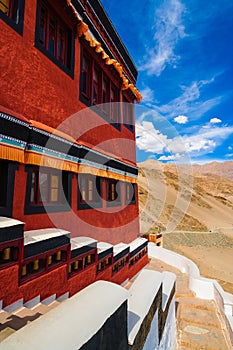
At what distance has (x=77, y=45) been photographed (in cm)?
626

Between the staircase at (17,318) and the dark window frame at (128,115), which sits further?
the dark window frame at (128,115)

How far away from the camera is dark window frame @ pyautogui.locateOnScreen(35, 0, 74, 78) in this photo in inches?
194

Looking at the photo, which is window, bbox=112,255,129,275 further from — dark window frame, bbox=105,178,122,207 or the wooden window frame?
dark window frame, bbox=105,178,122,207

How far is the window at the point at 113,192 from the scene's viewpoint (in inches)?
319

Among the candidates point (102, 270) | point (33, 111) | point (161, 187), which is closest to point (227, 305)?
point (102, 270)

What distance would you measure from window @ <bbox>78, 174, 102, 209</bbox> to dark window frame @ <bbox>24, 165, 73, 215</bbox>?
532mm

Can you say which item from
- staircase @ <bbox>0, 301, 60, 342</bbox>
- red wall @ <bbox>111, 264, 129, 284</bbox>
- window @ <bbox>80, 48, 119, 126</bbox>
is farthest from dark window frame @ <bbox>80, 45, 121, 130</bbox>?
staircase @ <bbox>0, 301, 60, 342</bbox>

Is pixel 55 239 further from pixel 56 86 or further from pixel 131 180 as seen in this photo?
pixel 131 180

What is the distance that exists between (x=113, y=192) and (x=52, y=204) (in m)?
3.68

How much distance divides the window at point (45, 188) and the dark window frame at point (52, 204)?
0.08 m

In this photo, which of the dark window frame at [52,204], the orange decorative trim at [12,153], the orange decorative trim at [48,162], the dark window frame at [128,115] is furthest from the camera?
the dark window frame at [128,115]

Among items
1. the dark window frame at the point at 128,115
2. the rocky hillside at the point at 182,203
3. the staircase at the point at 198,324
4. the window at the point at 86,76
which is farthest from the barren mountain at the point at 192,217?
the window at the point at 86,76

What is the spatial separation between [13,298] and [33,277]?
39 cm

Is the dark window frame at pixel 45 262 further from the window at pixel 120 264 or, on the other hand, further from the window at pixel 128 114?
the window at pixel 128 114
